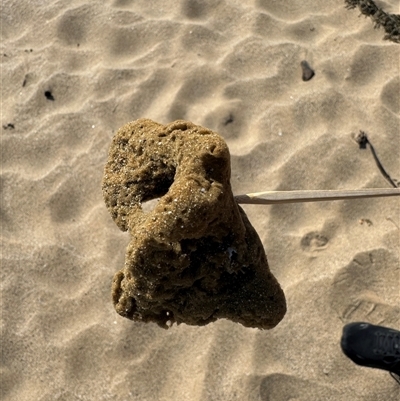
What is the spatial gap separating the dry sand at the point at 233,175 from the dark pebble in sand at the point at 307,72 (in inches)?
1.4

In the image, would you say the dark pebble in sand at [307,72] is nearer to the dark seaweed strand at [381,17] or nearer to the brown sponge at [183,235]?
the dark seaweed strand at [381,17]

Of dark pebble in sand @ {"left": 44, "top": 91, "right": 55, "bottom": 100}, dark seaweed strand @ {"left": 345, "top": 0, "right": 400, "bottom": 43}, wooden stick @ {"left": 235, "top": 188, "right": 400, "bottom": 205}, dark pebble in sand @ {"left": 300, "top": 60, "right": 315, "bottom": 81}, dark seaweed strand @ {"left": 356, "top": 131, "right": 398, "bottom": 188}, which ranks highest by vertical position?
wooden stick @ {"left": 235, "top": 188, "right": 400, "bottom": 205}

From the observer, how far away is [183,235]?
4.84 ft

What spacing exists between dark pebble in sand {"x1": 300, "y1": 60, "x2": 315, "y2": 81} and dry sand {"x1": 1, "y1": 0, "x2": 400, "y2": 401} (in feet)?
0.12

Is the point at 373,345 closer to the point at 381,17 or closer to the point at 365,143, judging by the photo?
the point at 365,143

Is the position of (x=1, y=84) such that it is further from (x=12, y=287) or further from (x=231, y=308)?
(x=231, y=308)

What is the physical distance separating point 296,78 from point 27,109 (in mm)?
1873

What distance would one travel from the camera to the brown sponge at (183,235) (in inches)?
57.7

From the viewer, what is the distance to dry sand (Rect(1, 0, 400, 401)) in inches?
106

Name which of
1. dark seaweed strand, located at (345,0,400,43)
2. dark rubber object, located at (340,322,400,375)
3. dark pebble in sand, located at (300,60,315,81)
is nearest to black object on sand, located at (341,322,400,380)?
dark rubber object, located at (340,322,400,375)

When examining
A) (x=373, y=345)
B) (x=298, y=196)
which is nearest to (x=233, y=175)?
(x=373, y=345)

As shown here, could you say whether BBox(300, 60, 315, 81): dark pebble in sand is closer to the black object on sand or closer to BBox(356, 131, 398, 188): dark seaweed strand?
BBox(356, 131, 398, 188): dark seaweed strand

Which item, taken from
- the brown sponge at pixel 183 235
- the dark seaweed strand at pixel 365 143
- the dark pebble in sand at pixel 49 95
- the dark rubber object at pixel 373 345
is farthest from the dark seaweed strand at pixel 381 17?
the brown sponge at pixel 183 235

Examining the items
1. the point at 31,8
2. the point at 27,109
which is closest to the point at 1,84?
the point at 27,109
